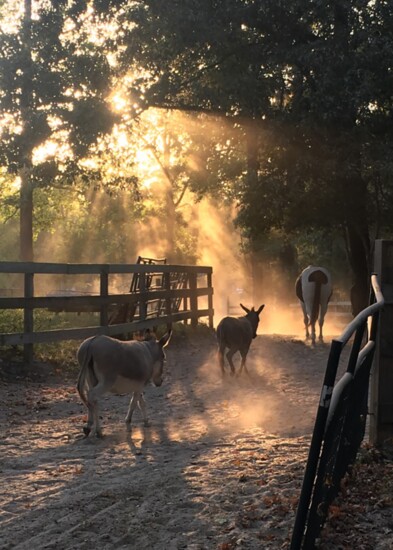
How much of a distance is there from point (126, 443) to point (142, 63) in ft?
48.1

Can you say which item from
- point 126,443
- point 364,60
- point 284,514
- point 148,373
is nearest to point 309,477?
point 284,514

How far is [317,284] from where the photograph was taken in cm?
1925

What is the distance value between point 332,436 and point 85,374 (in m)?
4.61

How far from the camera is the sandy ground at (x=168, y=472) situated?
4.77m

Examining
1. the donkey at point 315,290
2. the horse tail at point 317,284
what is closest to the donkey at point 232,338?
the horse tail at point 317,284

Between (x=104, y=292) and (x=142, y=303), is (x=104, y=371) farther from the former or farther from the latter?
(x=142, y=303)

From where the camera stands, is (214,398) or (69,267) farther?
(69,267)

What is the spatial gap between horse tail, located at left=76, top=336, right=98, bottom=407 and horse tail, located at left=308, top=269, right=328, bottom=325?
36.6 ft

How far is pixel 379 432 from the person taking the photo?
6680 millimetres

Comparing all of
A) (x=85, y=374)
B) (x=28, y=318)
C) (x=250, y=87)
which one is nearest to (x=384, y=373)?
(x=85, y=374)

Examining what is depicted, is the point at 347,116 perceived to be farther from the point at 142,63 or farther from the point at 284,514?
the point at 284,514

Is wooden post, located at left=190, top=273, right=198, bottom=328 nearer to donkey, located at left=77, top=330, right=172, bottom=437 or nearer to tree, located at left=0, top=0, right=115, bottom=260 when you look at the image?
tree, located at left=0, top=0, right=115, bottom=260

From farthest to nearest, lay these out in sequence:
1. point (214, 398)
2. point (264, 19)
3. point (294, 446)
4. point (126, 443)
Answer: point (264, 19) → point (214, 398) → point (126, 443) → point (294, 446)

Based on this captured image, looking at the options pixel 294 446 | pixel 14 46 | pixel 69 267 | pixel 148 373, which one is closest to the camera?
pixel 294 446
